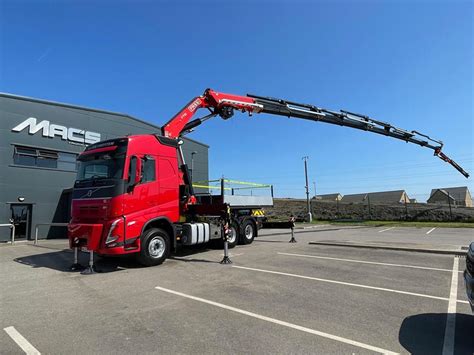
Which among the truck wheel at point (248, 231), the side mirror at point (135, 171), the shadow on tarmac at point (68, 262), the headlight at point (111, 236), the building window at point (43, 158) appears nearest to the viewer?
the headlight at point (111, 236)

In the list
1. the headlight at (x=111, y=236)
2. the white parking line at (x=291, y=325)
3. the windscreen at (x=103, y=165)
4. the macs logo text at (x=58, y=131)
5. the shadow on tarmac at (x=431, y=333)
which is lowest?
the shadow on tarmac at (x=431, y=333)

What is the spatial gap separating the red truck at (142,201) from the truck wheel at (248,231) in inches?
67.0

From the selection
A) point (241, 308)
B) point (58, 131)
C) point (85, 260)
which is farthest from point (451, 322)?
point (58, 131)

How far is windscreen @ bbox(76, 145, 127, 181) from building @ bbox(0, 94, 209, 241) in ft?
36.1

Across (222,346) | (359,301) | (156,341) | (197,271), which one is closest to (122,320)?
(156,341)

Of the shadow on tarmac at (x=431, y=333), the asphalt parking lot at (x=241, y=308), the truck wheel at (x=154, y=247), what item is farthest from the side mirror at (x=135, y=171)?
the shadow on tarmac at (x=431, y=333)

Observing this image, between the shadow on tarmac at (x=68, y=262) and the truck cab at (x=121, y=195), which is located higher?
the truck cab at (x=121, y=195)

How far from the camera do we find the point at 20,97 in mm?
17375

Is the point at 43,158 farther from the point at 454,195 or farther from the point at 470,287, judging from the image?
the point at 454,195

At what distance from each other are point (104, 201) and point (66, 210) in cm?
1320

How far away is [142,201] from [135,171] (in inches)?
35.8

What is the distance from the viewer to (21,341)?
391 cm

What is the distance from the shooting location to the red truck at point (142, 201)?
26.5 feet

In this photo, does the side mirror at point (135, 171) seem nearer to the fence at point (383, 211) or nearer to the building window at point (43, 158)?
the building window at point (43, 158)
